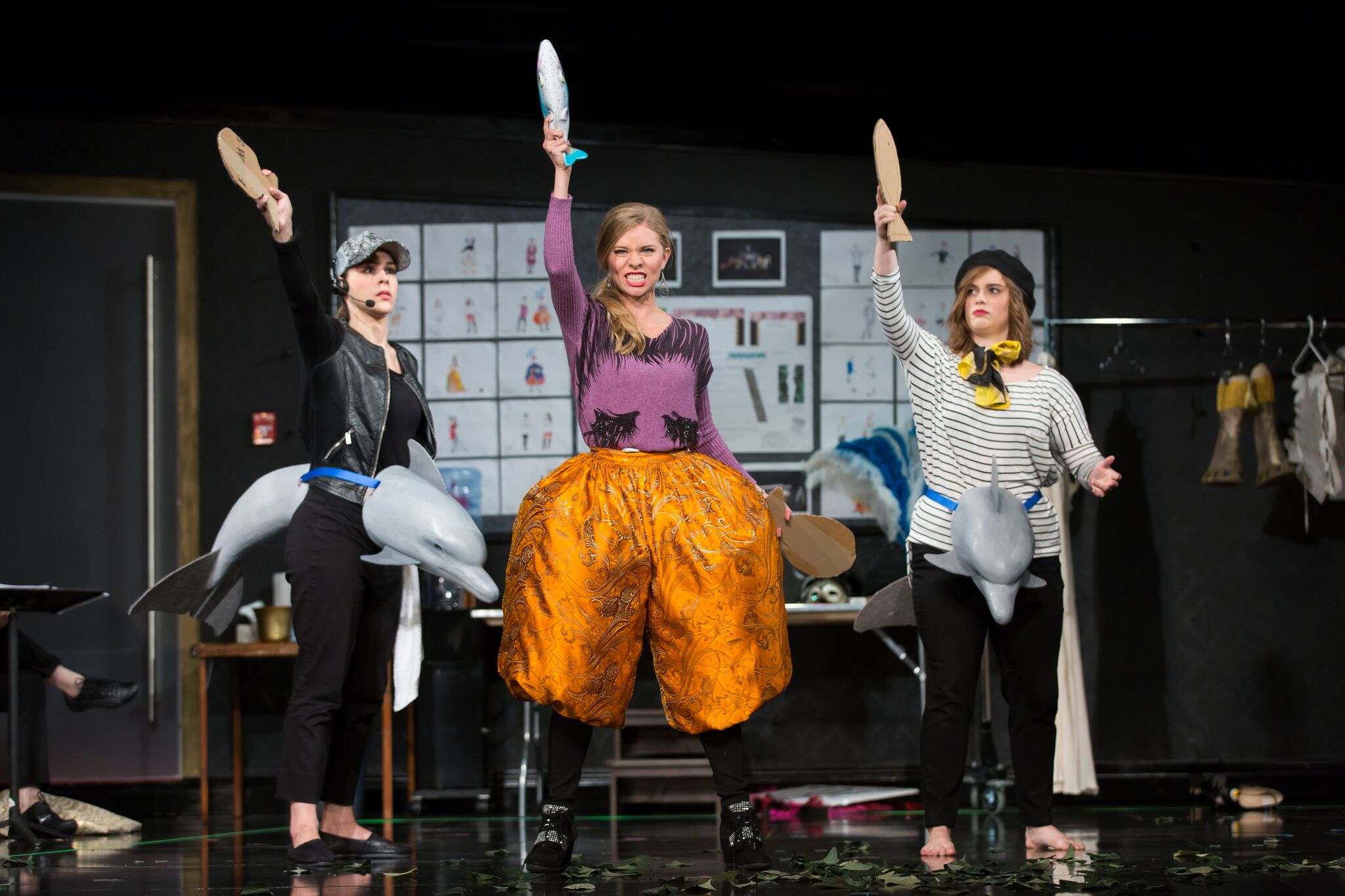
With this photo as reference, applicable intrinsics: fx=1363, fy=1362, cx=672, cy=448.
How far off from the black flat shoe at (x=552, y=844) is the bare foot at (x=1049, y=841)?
3.94 ft

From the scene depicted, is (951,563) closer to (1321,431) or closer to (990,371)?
(990,371)

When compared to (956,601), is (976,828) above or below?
below

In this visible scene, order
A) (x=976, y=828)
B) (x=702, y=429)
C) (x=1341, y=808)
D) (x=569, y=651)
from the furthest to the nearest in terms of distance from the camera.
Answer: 1. (x=1341, y=808)
2. (x=976, y=828)
3. (x=702, y=429)
4. (x=569, y=651)

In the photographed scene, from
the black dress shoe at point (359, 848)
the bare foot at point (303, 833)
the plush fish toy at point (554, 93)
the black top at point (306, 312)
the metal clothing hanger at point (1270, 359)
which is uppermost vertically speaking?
the plush fish toy at point (554, 93)

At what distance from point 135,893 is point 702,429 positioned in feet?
5.15

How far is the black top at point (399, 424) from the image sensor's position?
3385mm

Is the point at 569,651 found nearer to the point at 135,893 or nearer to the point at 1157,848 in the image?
the point at 135,893

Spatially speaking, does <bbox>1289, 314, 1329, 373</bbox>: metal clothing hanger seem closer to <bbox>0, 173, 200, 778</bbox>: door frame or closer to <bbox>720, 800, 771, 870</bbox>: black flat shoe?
<bbox>720, 800, 771, 870</bbox>: black flat shoe

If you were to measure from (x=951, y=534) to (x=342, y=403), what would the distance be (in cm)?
150

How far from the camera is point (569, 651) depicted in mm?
2803

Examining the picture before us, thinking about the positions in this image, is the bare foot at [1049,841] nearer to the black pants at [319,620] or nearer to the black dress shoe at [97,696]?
the black pants at [319,620]

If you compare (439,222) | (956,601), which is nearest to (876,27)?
(439,222)

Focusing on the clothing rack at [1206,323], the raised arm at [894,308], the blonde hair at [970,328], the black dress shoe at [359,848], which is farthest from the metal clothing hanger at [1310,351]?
the black dress shoe at [359,848]

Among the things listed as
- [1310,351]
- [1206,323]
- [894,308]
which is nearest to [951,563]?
[894,308]
